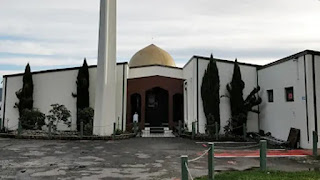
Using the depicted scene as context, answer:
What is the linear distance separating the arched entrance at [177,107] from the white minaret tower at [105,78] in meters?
6.64

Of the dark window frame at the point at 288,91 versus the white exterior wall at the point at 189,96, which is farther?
the white exterior wall at the point at 189,96

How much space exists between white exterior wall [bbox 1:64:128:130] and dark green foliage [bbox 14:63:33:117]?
0.38 meters

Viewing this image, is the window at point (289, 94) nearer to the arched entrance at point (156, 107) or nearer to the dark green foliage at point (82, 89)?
the arched entrance at point (156, 107)

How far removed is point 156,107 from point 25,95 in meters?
9.76

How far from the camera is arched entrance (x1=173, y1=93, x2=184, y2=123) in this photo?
21.7m

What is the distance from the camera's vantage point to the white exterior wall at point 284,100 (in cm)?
1241

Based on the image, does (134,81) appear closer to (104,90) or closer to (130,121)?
(130,121)

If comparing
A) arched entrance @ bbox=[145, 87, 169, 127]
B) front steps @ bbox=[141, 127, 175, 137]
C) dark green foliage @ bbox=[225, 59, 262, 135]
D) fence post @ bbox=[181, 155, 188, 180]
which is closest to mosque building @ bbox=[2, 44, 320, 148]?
arched entrance @ bbox=[145, 87, 169, 127]

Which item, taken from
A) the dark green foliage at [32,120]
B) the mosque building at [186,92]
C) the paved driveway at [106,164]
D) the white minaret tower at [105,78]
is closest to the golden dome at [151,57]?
the mosque building at [186,92]

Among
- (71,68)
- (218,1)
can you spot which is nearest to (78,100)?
(71,68)

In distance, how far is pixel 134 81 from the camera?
20.5m

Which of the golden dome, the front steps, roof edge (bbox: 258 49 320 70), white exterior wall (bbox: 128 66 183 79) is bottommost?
the front steps

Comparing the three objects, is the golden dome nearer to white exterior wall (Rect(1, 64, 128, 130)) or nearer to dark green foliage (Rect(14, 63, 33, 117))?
white exterior wall (Rect(1, 64, 128, 130))

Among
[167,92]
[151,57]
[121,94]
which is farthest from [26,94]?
[151,57]
